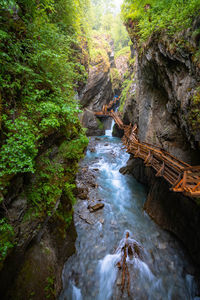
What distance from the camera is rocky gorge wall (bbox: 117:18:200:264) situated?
548 cm

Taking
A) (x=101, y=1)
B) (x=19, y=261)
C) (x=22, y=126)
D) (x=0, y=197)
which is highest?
(x=101, y=1)

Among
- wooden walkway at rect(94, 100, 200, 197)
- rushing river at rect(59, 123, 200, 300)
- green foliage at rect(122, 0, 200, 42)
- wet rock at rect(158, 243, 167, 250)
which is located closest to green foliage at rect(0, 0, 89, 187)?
wooden walkway at rect(94, 100, 200, 197)

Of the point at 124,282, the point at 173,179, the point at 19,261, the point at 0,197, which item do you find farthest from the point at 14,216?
the point at 173,179

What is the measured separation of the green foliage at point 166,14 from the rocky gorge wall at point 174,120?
378 mm

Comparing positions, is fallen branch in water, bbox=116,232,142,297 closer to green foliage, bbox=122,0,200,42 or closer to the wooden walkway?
the wooden walkway

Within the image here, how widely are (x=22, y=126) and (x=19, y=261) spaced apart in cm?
318

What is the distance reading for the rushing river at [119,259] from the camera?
4742 mm

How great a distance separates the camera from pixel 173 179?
18.1ft

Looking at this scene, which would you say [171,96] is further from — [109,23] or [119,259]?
[109,23]

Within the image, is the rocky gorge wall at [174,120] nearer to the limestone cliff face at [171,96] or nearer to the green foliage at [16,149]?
the limestone cliff face at [171,96]

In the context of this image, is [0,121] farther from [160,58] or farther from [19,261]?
[160,58]

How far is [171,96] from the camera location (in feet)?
23.8

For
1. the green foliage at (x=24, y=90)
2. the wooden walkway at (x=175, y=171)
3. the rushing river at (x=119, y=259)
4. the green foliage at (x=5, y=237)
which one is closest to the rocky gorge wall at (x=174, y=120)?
the rushing river at (x=119, y=259)

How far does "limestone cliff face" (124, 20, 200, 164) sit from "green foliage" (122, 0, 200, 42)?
0.42 m
